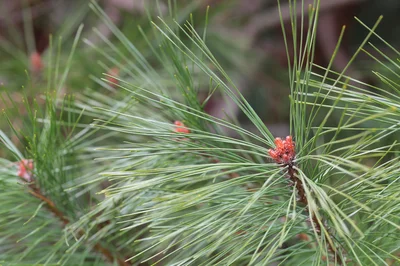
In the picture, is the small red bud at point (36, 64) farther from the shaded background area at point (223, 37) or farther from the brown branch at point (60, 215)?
the brown branch at point (60, 215)

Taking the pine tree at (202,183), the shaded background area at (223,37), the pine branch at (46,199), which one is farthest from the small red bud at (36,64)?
the pine branch at (46,199)

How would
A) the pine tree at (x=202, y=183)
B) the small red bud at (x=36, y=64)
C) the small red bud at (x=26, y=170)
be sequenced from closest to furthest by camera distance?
the pine tree at (x=202, y=183)
the small red bud at (x=26, y=170)
the small red bud at (x=36, y=64)

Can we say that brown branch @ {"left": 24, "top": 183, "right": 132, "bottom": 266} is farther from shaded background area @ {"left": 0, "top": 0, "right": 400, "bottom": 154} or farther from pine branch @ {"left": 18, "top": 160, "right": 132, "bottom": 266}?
shaded background area @ {"left": 0, "top": 0, "right": 400, "bottom": 154}

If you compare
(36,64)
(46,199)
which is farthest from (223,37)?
(46,199)

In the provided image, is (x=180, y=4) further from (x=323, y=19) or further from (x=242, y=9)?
(x=323, y=19)

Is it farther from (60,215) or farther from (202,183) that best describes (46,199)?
(202,183)
